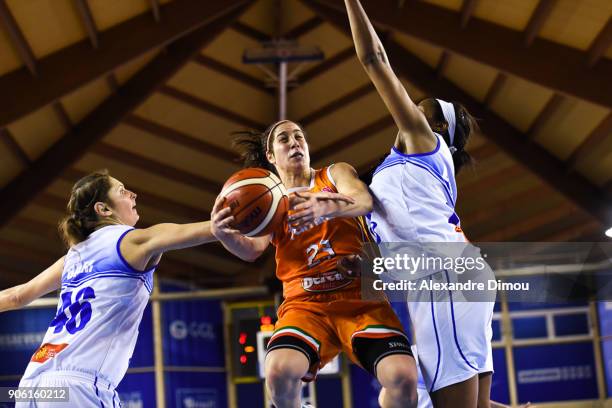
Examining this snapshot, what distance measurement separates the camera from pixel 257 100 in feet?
51.2

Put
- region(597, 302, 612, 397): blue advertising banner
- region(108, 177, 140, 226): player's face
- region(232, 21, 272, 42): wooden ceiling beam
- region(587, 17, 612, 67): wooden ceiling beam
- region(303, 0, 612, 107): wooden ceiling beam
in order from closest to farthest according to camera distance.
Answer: region(108, 177, 140, 226): player's face → region(587, 17, 612, 67): wooden ceiling beam → region(303, 0, 612, 107): wooden ceiling beam → region(597, 302, 612, 397): blue advertising banner → region(232, 21, 272, 42): wooden ceiling beam

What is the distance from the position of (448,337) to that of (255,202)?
1183mm

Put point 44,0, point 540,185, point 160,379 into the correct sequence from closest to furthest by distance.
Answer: point 44,0, point 160,379, point 540,185

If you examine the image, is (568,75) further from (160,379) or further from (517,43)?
(160,379)

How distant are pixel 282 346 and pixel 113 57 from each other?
8465 mm

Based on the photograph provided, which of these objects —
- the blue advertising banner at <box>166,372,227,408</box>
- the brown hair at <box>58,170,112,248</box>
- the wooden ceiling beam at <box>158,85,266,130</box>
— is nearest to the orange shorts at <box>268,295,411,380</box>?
the brown hair at <box>58,170,112,248</box>

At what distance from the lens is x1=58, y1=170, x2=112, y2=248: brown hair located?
14.4ft

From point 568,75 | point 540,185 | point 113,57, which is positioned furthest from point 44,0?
point 540,185

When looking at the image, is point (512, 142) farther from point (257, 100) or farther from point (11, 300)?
point (11, 300)

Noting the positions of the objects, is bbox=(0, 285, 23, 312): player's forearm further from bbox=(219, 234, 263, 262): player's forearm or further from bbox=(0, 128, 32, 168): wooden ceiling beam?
bbox=(0, 128, 32, 168): wooden ceiling beam

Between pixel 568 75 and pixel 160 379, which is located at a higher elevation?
pixel 568 75

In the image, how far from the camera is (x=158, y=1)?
12.1m

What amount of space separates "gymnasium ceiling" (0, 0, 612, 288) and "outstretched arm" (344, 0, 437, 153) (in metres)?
6.97

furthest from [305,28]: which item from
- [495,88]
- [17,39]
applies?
[17,39]
